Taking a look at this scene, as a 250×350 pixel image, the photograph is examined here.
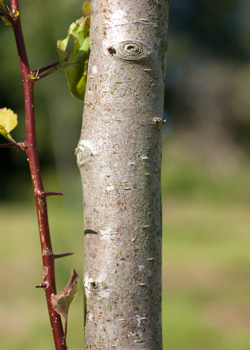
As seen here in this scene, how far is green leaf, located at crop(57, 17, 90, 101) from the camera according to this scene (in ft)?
2.75

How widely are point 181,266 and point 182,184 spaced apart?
5.46 metres

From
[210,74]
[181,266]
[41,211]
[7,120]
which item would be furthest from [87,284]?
[210,74]

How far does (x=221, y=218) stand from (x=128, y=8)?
27.3 ft

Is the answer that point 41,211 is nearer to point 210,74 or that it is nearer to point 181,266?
point 181,266

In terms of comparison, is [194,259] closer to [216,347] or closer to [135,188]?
[216,347]

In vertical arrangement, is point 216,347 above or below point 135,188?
below

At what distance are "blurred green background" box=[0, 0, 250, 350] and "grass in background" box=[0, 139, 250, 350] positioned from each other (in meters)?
0.02

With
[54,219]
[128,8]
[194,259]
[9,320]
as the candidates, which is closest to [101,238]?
[128,8]

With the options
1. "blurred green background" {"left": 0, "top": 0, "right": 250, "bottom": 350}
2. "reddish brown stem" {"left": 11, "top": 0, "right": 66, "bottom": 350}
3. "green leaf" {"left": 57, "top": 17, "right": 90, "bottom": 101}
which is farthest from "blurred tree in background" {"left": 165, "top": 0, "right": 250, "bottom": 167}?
"reddish brown stem" {"left": 11, "top": 0, "right": 66, "bottom": 350}

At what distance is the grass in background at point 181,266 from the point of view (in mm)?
3834

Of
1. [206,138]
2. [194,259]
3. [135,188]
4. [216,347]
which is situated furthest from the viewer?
[206,138]

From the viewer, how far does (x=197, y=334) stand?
12.6ft

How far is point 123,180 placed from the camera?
735mm

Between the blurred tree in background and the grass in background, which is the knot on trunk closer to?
the grass in background
